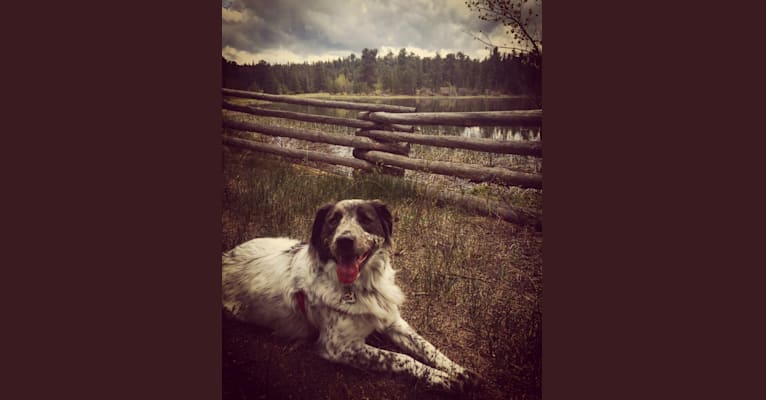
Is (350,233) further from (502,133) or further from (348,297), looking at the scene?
(502,133)

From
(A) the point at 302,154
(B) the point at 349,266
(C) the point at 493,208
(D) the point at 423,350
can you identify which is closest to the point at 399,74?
(A) the point at 302,154

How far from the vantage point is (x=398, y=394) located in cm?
321

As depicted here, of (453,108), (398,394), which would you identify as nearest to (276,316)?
(398,394)

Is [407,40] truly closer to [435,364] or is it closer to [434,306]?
[434,306]

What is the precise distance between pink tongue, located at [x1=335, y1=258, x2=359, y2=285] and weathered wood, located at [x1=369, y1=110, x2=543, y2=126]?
50.4 inches

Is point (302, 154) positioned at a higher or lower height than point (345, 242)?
higher

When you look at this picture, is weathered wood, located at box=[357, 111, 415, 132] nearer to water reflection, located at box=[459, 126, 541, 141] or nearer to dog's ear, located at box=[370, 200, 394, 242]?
water reflection, located at box=[459, 126, 541, 141]

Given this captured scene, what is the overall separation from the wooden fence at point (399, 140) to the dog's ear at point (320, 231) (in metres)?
0.65

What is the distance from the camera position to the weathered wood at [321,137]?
3.82 m

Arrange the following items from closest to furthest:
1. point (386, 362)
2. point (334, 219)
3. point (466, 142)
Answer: point (334, 219) → point (386, 362) → point (466, 142)

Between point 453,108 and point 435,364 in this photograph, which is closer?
point 435,364

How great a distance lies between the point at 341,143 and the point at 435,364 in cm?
183

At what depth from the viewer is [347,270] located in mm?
3150

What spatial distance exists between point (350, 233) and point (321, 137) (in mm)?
1260
